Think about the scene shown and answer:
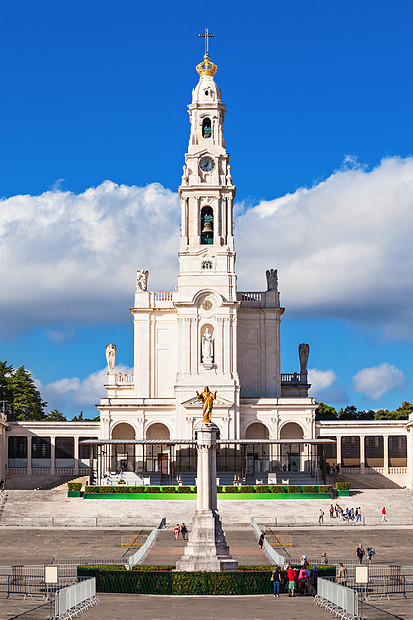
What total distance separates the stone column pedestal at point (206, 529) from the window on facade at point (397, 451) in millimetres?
52569

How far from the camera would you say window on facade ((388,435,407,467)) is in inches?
3834

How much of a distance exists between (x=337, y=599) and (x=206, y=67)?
2928 inches

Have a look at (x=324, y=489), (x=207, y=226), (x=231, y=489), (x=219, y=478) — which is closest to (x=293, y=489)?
(x=324, y=489)

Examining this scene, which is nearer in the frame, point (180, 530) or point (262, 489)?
point (180, 530)

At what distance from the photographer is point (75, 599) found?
3512 centimetres

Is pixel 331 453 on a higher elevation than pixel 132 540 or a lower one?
higher

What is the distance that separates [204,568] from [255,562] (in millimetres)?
4272

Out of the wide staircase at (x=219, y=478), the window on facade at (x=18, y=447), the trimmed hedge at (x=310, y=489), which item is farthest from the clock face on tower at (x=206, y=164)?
the trimmed hedge at (x=310, y=489)

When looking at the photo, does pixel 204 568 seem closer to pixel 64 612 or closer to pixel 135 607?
pixel 135 607

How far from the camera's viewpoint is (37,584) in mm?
40781

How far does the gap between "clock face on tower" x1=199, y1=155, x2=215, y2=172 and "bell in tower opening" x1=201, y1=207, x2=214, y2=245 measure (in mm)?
3891

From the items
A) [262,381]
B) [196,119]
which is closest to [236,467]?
[262,381]

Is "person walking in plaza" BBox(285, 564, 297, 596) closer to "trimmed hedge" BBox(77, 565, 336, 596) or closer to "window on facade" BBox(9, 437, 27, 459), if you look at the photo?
"trimmed hedge" BBox(77, 565, 336, 596)

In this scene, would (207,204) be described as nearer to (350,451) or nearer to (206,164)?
(206,164)
